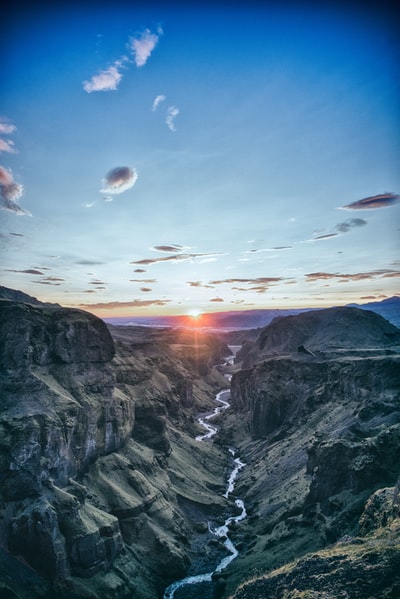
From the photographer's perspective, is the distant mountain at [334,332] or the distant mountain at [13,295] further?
the distant mountain at [334,332]

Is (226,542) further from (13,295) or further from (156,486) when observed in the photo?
(13,295)

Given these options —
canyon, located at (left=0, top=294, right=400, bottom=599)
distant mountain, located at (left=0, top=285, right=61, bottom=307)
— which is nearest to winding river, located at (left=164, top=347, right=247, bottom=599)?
canyon, located at (left=0, top=294, right=400, bottom=599)

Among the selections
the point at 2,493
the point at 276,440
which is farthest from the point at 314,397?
the point at 2,493

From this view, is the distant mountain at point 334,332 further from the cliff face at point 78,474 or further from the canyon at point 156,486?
the cliff face at point 78,474

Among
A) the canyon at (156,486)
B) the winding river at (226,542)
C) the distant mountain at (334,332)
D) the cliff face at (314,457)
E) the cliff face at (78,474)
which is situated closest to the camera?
the cliff face at (314,457)

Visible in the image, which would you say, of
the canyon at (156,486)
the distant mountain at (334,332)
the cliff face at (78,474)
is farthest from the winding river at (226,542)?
the distant mountain at (334,332)

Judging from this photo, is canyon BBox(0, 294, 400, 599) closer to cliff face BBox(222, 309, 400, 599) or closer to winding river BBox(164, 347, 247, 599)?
cliff face BBox(222, 309, 400, 599)
